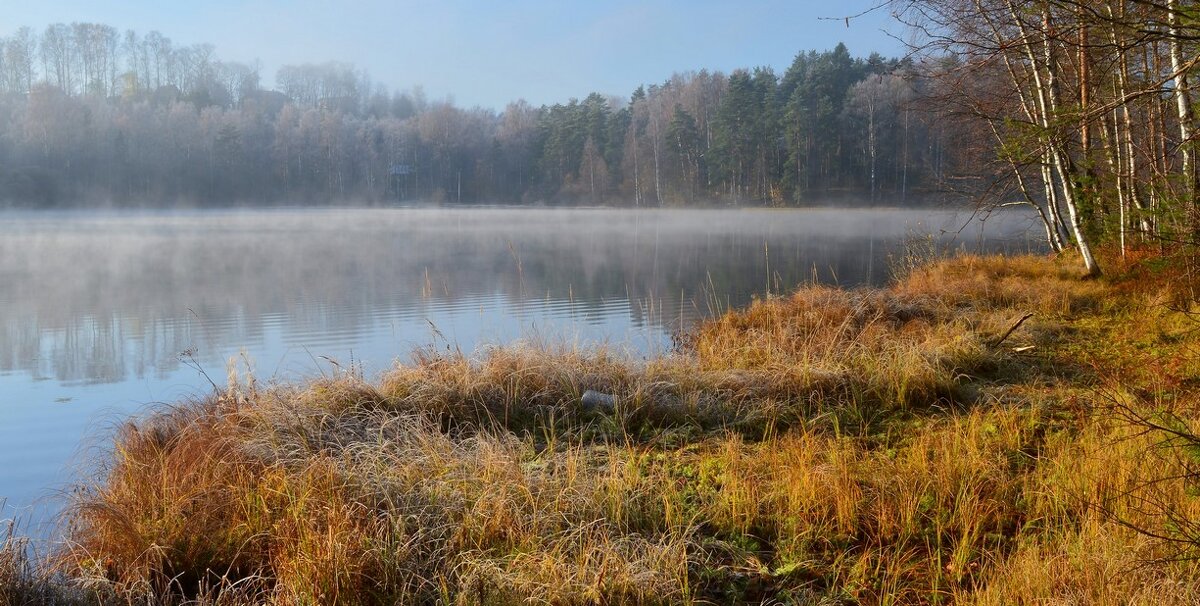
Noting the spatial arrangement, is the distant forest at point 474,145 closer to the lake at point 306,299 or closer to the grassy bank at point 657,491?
the lake at point 306,299

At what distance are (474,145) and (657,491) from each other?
7547 centimetres

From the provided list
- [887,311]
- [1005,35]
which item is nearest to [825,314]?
[887,311]

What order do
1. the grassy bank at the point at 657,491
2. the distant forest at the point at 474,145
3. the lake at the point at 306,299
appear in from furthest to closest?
1. the distant forest at the point at 474,145
2. the lake at the point at 306,299
3. the grassy bank at the point at 657,491

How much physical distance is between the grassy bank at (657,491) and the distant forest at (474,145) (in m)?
45.9

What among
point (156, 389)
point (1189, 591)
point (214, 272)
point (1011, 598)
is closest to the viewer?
point (1189, 591)

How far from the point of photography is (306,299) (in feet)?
52.4

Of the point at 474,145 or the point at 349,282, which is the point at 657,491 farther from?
the point at 474,145

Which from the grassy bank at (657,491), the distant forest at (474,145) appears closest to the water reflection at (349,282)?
the grassy bank at (657,491)

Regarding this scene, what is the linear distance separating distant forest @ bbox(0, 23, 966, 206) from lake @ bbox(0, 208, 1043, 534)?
20.7 metres

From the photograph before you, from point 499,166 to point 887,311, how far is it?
67465 millimetres

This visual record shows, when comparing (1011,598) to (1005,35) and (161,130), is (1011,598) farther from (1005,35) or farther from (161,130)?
(161,130)

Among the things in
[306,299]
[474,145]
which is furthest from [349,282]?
[474,145]

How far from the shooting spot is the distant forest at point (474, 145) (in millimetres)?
57375

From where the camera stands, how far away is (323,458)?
434cm
